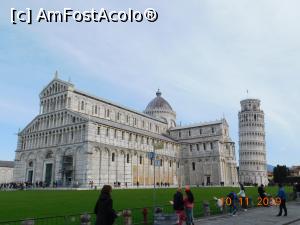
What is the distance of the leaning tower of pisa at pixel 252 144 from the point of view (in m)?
104

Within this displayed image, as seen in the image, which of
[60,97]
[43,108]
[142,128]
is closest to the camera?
[60,97]

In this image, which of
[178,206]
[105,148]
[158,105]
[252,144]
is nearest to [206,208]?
[178,206]

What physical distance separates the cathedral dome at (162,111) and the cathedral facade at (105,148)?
24.9 ft

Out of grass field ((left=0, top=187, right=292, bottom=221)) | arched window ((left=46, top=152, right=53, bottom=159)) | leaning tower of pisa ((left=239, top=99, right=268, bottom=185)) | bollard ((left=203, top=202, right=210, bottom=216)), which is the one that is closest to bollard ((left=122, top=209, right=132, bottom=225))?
grass field ((left=0, top=187, right=292, bottom=221))

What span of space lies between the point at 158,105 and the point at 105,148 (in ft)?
125

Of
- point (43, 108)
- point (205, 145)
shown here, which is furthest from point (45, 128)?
point (205, 145)

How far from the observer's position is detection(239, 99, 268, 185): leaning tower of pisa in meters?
104

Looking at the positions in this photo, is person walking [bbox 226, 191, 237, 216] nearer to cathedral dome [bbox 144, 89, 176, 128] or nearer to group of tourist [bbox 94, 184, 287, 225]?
group of tourist [bbox 94, 184, 287, 225]

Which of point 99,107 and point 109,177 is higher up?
point 99,107

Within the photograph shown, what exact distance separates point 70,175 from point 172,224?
43102 mm

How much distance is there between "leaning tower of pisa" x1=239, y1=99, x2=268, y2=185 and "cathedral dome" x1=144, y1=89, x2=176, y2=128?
33155mm

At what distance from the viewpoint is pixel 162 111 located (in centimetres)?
8638

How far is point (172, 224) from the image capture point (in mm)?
10812

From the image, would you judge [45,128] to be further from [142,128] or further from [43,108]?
[142,128]
